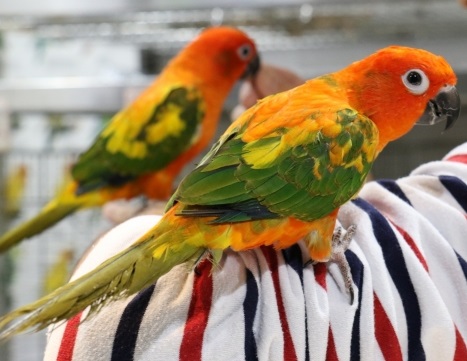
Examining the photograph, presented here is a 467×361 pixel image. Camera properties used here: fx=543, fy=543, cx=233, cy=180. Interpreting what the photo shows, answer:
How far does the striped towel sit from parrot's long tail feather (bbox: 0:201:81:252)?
39 cm

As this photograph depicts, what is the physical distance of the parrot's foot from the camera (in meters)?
0.34

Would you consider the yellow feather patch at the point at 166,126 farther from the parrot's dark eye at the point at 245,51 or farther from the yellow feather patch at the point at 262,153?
the yellow feather patch at the point at 262,153

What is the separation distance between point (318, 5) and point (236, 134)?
512 mm

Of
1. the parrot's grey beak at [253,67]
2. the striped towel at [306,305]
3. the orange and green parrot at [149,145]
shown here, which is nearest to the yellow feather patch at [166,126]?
the orange and green parrot at [149,145]

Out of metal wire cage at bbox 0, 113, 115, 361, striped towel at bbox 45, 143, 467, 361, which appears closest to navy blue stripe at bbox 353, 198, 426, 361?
striped towel at bbox 45, 143, 467, 361

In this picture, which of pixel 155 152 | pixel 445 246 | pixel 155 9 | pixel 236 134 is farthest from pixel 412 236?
pixel 155 9

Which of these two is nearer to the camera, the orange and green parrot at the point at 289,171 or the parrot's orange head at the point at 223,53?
the orange and green parrot at the point at 289,171

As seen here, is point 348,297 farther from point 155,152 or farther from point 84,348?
point 155,152

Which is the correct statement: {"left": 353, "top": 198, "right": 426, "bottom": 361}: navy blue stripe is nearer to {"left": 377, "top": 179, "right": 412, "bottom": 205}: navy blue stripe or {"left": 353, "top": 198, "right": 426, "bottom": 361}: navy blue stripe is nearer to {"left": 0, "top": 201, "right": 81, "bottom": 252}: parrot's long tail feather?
{"left": 377, "top": 179, "right": 412, "bottom": 205}: navy blue stripe

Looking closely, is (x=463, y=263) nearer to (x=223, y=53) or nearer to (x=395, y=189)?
(x=395, y=189)

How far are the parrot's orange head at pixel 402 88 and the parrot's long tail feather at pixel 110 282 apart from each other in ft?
0.58

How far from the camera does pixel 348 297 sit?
340mm

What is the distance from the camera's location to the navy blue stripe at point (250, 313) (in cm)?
31

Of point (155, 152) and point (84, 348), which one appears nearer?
point (84, 348)
